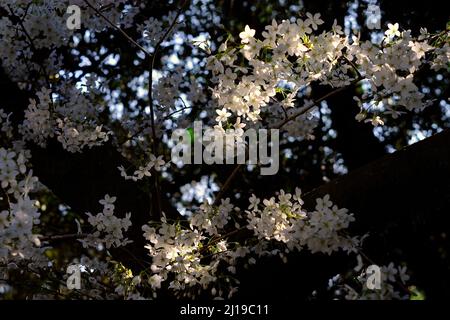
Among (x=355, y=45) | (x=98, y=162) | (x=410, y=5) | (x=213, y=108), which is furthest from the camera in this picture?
(x=410, y=5)

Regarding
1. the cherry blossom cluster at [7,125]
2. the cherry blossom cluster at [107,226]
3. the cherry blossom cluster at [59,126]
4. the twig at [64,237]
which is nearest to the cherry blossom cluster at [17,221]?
the twig at [64,237]

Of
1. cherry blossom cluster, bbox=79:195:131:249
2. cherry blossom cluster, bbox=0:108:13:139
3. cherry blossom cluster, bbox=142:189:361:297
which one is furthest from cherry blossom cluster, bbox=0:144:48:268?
cherry blossom cluster, bbox=0:108:13:139

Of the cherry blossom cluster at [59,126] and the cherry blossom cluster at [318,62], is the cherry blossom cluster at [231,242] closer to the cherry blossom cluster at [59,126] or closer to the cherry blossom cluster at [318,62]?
the cherry blossom cluster at [318,62]

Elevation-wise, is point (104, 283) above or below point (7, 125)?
below

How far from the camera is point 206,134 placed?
3.27 metres

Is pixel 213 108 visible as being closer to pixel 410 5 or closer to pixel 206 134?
pixel 206 134

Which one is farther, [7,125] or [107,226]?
[7,125]

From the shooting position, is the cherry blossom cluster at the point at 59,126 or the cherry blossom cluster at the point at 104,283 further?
the cherry blossom cluster at the point at 59,126

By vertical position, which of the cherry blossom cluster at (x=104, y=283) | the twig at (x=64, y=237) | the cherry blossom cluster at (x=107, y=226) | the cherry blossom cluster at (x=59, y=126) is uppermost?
the cherry blossom cluster at (x=59, y=126)

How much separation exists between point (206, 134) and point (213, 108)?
2.65 feet

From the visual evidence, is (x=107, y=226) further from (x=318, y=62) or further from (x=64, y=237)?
(x=318, y=62)

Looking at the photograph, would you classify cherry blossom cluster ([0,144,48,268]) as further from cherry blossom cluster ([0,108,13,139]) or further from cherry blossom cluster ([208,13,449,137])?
cherry blossom cluster ([0,108,13,139])

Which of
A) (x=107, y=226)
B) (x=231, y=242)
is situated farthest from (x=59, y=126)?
(x=231, y=242)
